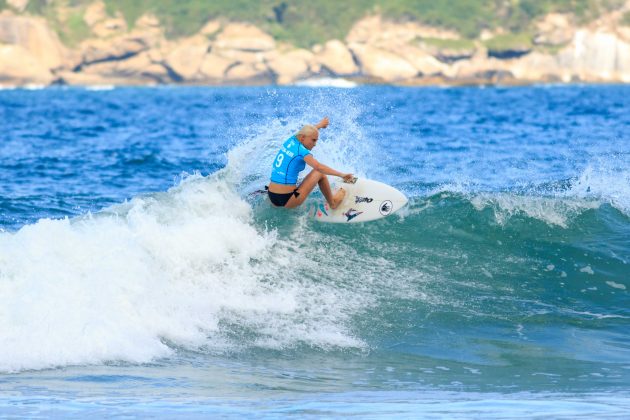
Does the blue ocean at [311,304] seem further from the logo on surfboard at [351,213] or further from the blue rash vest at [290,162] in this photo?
the blue rash vest at [290,162]

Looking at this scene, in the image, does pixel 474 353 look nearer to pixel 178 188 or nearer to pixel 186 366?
pixel 186 366

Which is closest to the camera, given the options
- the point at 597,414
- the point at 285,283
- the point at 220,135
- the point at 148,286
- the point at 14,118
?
the point at 597,414

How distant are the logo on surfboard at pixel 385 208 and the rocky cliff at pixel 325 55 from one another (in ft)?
383

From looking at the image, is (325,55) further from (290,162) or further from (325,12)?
(290,162)

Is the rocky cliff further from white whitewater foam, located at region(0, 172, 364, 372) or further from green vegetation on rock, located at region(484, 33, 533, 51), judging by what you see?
white whitewater foam, located at region(0, 172, 364, 372)

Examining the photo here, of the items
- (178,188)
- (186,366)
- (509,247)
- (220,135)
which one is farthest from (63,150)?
(186,366)

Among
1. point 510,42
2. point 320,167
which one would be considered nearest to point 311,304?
point 320,167

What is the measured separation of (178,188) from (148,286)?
13.6ft

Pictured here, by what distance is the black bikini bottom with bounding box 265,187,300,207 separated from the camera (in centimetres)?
1218

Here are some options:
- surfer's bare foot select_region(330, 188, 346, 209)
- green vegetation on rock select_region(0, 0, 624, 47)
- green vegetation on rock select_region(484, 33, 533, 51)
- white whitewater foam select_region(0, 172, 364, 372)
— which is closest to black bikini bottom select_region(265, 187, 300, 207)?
surfer's bare foot select_region(330, 188, 346, 209)

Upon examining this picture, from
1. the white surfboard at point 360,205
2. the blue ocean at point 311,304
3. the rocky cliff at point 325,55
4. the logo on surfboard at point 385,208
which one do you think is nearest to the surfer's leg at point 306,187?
the blue ocean at point 311,304

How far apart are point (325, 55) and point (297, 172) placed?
406 feet

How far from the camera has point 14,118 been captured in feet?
144

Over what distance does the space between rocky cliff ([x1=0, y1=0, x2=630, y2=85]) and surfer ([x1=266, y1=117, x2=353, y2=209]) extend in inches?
4621
